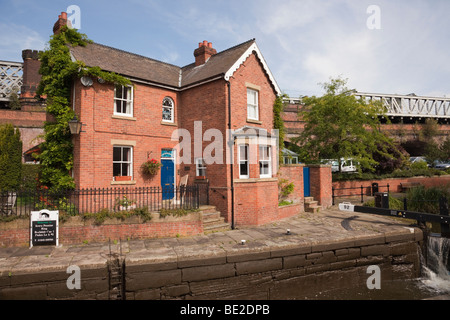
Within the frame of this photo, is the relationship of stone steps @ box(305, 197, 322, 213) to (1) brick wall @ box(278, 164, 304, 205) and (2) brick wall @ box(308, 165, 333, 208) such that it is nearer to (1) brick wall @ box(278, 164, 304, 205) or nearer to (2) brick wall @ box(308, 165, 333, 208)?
(1) brick wall @ box(278, 164, 304, 205)

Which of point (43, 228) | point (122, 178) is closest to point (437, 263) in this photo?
point (122, 178)

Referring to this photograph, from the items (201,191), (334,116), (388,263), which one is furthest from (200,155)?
(334,116)

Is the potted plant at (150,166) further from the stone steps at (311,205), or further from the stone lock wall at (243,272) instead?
the stone steps at (311,205)

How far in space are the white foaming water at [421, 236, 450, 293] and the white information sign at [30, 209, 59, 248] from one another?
12.5 meters

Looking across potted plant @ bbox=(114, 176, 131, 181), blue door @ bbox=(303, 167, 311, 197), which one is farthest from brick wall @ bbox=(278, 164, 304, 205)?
potted plant @ bbox=(114, 176, 131, 181)

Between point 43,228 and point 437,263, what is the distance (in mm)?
13871

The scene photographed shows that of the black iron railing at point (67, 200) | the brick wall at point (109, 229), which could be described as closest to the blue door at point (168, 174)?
the black iron railing at point (67, 200)

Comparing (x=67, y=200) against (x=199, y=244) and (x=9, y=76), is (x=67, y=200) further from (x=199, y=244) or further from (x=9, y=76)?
(x=9, y=76)

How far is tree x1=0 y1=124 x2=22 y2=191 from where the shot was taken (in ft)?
35.6

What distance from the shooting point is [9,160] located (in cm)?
1112

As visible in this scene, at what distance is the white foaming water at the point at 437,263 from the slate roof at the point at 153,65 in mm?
10873

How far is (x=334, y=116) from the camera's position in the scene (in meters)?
18.2

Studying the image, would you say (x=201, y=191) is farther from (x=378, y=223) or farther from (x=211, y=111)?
(x=378, y=223)

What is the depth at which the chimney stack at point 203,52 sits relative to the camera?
1525cm
